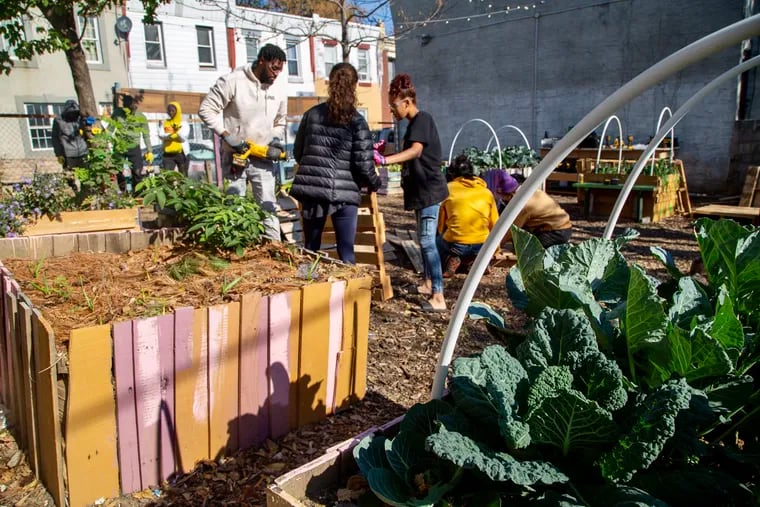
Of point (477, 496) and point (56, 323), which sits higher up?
point (56, 323)

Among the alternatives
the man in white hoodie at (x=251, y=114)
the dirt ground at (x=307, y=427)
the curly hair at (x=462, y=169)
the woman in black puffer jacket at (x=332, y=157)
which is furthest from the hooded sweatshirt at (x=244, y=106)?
the curly hair at (x=462, y=169)

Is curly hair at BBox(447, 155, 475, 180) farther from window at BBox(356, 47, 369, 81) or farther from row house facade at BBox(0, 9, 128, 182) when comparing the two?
window at BBox(356, 47, 369, 81)

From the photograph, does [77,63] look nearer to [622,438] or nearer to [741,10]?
[622,438]

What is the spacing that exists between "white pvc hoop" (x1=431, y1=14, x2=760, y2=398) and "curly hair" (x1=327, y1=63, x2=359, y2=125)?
7.67ft

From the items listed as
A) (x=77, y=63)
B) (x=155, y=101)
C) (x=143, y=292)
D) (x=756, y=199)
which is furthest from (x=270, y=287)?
(x=155, y=101)

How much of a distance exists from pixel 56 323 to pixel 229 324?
618 millimetres

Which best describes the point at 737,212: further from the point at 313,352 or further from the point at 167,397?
the point at 167,397

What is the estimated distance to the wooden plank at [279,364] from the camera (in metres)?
2.43

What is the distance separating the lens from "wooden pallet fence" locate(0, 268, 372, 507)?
2.02m

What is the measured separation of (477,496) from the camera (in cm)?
137

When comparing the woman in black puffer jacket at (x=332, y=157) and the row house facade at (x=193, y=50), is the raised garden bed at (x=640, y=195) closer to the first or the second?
the woman in black puffer jacket at (x=332, y=157)

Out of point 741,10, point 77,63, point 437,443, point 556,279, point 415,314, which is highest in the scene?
point 741,10

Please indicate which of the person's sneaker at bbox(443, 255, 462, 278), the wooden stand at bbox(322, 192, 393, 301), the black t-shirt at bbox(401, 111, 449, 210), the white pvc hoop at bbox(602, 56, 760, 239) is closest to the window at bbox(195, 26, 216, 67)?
the person's sneaker at bbox(443, 255, 462, 278)

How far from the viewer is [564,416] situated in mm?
1277
